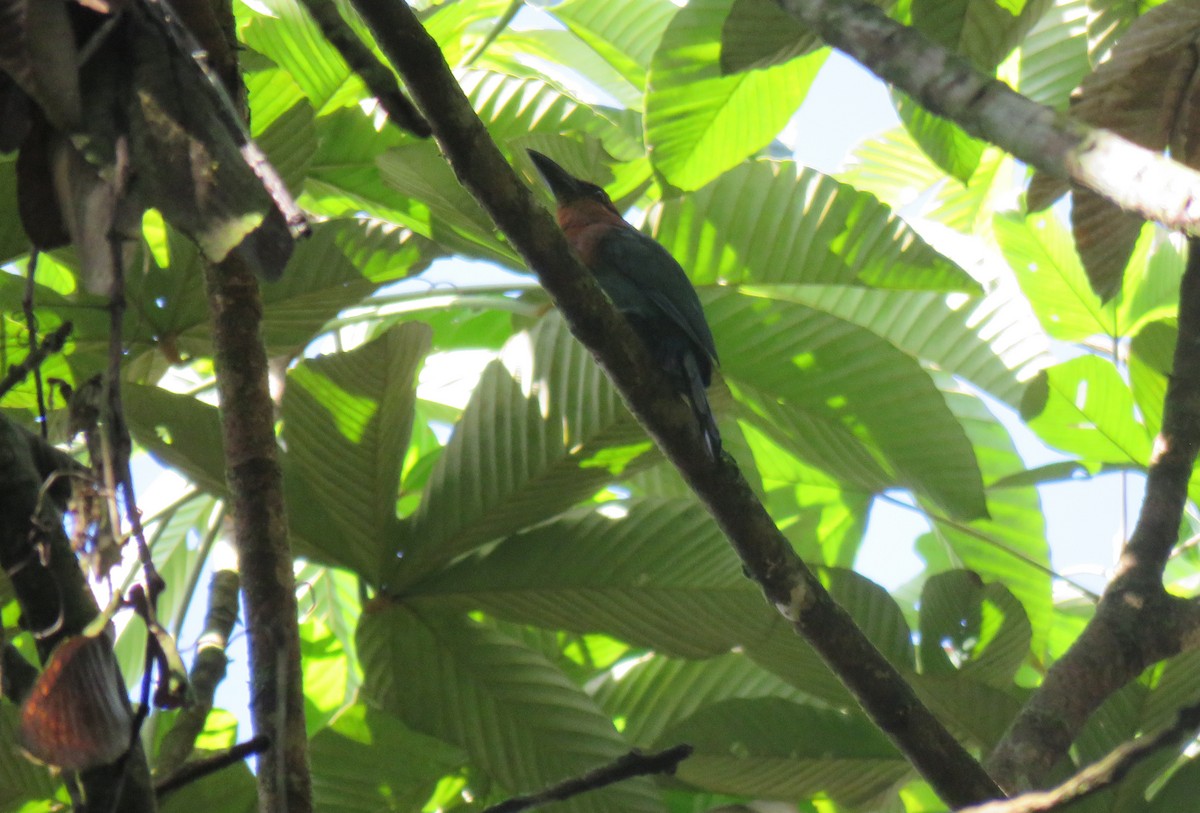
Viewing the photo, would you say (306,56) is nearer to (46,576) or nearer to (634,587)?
(634,587)

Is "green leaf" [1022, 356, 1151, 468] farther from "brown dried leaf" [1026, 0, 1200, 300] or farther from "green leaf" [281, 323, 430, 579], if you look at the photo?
"green leaf" [281, 323, 430, 579]

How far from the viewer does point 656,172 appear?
2.87 m

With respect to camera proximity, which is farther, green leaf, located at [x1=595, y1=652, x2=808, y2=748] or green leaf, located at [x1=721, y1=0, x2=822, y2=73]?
green leaf, located at [x1=595, y1=652, x2=808, y2=748]

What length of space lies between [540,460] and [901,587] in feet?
7.47

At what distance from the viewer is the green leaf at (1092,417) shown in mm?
2924

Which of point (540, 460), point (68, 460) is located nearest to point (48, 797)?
point (540, 460)

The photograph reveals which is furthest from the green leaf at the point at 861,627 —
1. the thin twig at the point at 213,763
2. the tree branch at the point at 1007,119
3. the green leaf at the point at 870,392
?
the thin twig at the point at 213,763

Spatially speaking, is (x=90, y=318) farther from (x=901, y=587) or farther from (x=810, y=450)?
(x=901, y=587)

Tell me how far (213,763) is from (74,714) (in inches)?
6.6

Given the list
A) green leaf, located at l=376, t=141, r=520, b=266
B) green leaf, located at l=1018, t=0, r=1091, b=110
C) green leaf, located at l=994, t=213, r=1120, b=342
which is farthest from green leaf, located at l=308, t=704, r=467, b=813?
green leaf, located at l=1018, t=0, r=1091, b=110

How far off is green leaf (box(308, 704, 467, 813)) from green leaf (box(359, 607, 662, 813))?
14 cm

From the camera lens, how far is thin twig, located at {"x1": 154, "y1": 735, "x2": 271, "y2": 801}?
0.99 m

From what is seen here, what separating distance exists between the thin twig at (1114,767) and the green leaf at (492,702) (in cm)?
148

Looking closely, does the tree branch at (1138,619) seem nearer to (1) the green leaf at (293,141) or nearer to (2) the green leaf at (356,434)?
(2) the green leaf at (356,434)
